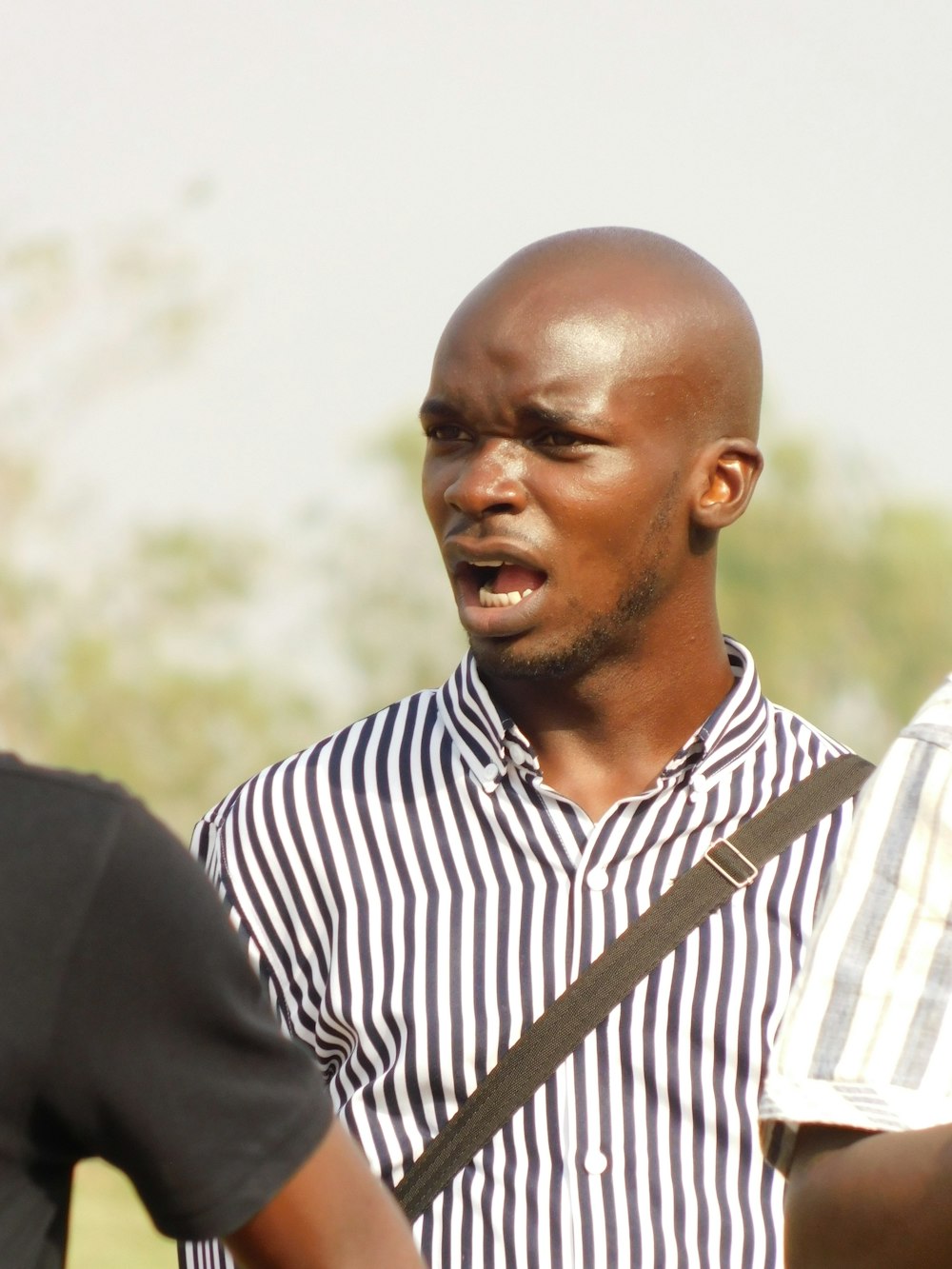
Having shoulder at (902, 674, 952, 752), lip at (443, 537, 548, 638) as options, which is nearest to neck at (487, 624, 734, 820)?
lip at (443, 537, 548, 638)

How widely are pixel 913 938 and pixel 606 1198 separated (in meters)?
1.19

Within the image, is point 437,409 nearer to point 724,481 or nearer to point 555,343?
point 555,343

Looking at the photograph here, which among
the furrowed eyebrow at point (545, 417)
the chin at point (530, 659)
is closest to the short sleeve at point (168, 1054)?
the chin at point (530, 659)

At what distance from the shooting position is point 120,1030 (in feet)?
4.99

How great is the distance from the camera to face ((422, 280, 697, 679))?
116 inches

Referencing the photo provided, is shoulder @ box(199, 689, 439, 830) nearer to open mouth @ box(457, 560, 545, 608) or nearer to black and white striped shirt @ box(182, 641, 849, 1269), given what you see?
black and white striped shirt @ box(182, 641, 849, 1269)

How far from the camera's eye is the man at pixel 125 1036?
152 cm

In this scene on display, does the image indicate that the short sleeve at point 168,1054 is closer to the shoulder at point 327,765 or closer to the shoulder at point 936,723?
the shoulder at point 936,723

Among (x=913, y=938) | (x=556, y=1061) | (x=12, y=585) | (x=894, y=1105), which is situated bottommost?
(x=12, y=585)

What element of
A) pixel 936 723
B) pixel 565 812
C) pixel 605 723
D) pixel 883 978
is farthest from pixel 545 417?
pixel 883 978

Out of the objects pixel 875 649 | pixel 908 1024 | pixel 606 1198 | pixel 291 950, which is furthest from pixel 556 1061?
pixel 875 649

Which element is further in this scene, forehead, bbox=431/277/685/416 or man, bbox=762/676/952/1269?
forehead, bbox=431/277/685/416

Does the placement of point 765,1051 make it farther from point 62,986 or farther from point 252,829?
point 62,986

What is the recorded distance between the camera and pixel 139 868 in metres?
1.54
